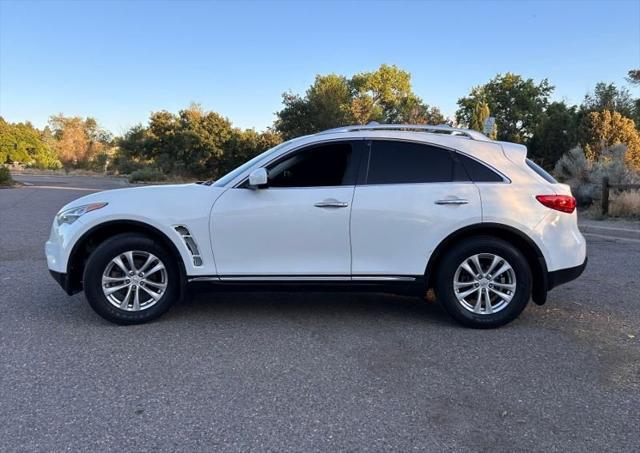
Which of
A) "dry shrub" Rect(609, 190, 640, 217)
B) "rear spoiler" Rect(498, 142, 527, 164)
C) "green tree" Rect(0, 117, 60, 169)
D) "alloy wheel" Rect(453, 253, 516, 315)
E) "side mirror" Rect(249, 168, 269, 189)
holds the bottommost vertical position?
"alloy wheel" Rect(453, 253, 516, 315)

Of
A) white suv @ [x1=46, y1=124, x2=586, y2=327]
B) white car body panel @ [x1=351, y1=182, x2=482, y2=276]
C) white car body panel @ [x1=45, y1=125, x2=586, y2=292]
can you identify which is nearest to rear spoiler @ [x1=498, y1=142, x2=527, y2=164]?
white suv @ [x1=46, y1=124, x2=586, y2=327]

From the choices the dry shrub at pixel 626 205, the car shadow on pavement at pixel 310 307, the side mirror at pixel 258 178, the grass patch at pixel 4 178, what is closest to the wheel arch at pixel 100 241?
the car shadow on pavement at pixel 310 307

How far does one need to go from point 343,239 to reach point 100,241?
2310 mm

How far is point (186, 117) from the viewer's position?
40.6 meters

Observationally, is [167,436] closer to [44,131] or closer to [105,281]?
[105,281]

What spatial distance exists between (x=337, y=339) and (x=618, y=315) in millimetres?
2946

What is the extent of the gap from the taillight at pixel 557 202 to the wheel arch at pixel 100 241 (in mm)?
3311

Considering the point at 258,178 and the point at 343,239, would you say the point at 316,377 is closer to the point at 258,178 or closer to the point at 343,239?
the point at 343,239

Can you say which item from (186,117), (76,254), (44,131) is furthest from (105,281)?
Answer: (44,131)

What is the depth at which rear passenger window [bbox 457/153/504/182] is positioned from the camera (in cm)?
473

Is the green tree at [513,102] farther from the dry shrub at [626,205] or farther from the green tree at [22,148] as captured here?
the green tree at [22,148]

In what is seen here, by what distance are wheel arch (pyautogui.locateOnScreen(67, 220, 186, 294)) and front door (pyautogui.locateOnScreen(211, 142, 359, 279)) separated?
0.41 meters

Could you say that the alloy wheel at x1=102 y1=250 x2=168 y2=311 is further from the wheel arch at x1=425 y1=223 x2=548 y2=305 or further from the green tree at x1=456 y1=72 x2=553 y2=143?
the green tree at x1=456 y1=72 x2=553 y2=143

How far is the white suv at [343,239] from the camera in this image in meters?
4.62
